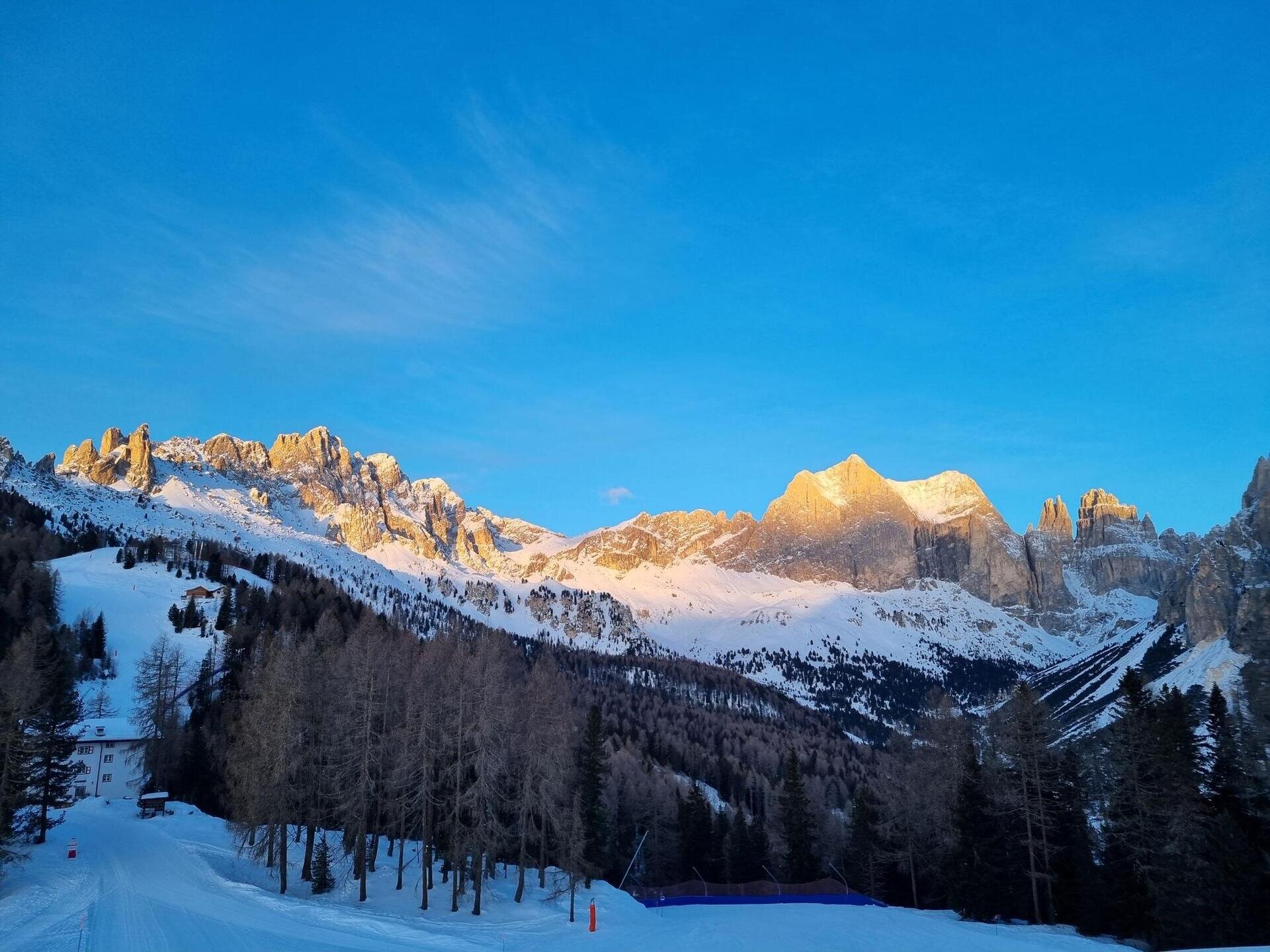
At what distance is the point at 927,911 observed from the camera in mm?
48906

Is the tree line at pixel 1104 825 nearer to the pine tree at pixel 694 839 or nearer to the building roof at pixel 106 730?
the pine tree at pixel 694 839

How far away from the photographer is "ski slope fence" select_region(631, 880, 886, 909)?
172 ft

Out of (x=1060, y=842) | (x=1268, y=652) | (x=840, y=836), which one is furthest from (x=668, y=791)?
(x=1268, y=652)

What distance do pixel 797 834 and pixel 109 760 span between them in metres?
63.3

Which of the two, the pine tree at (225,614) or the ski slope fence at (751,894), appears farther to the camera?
the pine tree at (225,614)

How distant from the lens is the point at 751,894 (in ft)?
188

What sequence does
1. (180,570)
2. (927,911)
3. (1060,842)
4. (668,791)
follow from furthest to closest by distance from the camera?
(180,570) < (668,791) < (927,911) < (1060,842)

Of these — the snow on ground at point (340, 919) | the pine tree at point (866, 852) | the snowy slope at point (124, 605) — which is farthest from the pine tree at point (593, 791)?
the snowy slope at point (124, 605)

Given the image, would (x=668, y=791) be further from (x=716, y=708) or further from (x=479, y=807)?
(x=716, y=708)

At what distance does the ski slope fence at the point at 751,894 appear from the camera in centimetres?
5244

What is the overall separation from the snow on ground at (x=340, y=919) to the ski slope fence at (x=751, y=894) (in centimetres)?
479

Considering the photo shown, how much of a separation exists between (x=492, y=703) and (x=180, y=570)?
5005 inches

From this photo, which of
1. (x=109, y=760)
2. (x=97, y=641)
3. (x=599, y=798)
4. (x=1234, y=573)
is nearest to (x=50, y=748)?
(x=599, y=798)

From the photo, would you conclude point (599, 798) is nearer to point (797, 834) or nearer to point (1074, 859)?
point (797, 834)
